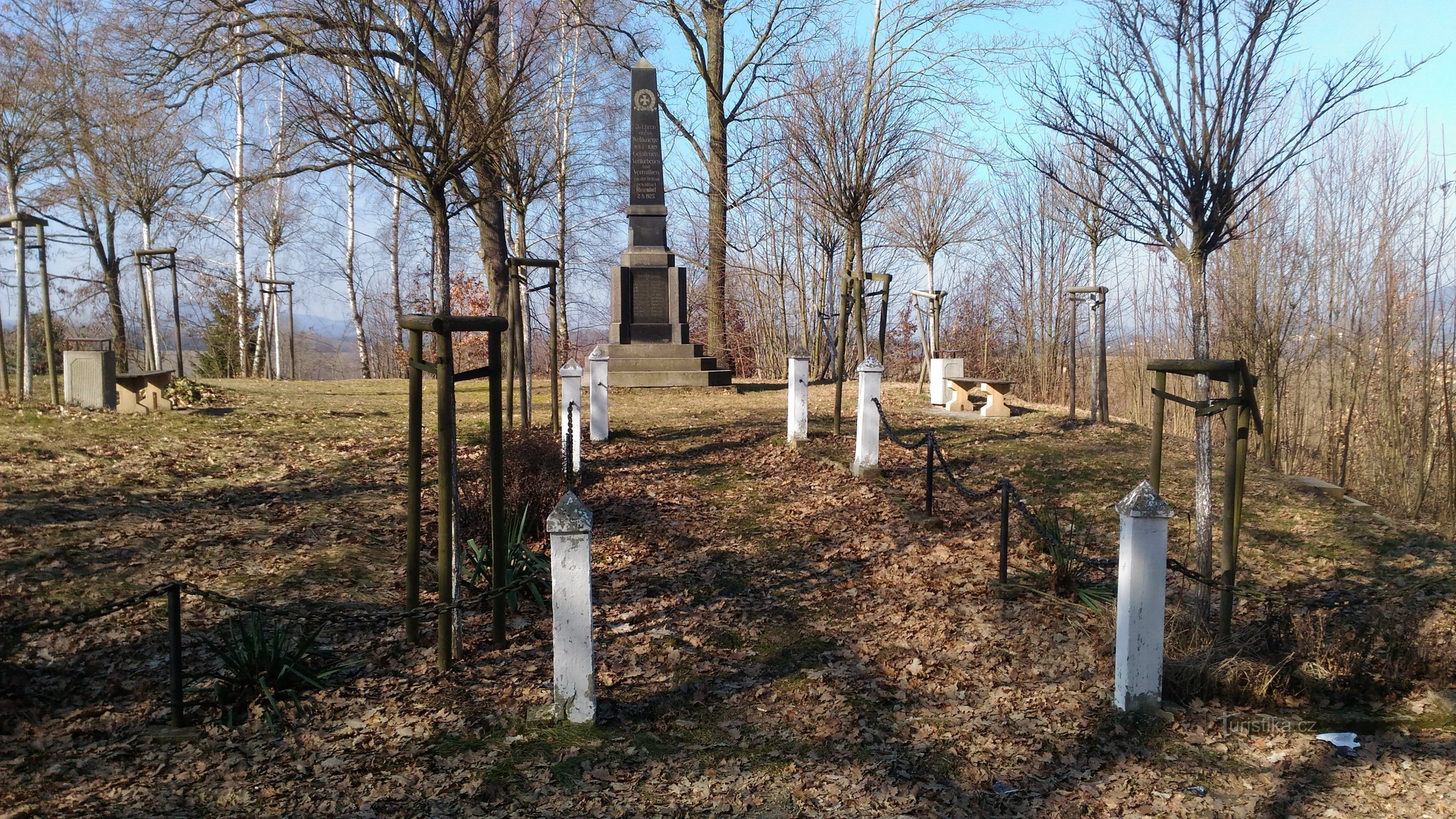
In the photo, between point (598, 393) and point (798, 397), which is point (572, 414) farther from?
point (798, 397)

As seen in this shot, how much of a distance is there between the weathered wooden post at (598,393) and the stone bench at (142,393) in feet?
16.6

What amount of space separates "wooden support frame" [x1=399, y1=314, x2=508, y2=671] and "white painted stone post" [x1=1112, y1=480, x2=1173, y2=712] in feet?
10.8

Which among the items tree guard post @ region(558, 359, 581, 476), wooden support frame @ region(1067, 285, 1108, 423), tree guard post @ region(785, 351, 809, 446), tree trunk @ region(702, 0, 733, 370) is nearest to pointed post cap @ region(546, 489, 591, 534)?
tree guard post @ region(558, 359, 581, 476)

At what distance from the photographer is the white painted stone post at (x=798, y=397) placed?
10.4m

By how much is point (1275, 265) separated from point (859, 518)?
1136cm

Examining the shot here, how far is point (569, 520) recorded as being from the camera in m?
4.24

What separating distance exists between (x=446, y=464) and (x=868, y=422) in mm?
5041

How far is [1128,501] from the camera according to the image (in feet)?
14.8

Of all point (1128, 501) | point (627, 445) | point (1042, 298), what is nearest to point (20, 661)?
point (1128, 501)

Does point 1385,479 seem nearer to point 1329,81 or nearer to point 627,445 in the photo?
point 1329,81

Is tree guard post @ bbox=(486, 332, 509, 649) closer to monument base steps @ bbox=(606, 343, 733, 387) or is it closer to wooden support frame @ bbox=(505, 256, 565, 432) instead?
wooden support frame @ bbox=(505, 256, 565, 432)

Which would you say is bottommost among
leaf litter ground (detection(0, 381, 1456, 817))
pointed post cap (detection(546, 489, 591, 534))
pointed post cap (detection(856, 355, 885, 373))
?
leaf litter ground (detection(0, 381, 1456, 817))

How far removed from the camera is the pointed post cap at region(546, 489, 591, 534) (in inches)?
167

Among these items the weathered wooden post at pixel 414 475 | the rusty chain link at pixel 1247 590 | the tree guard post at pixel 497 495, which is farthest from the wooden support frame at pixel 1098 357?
the weathered wooden post at pixel 414 475
